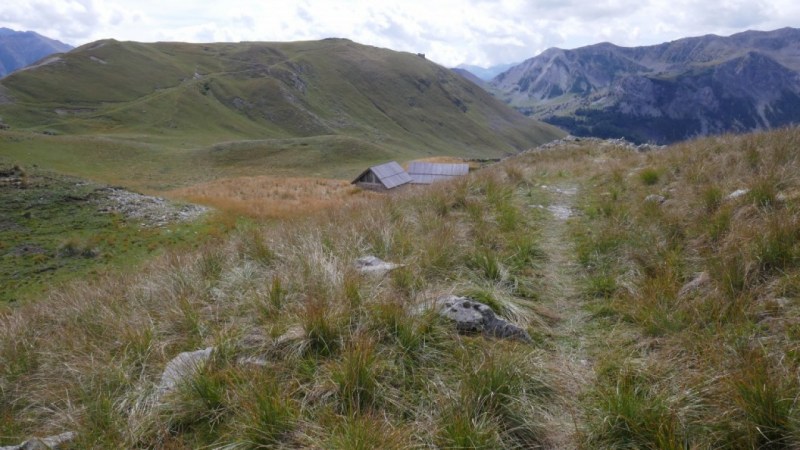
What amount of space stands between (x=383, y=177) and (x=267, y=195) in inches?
477

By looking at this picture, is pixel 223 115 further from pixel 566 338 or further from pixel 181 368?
pixel 566 338

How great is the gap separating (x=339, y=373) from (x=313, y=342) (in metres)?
0.74

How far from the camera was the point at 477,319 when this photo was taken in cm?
458

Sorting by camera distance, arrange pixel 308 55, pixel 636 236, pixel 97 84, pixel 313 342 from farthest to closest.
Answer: pixel 308 55 → pixel 97 84 → pixel 636 236 → pixel 313 342

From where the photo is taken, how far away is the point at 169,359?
4492 millimetres

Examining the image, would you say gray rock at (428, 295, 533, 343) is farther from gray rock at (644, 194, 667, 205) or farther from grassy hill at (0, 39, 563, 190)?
grassy hill at (0, 39, 563, 190)

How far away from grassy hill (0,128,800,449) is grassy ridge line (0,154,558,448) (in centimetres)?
2

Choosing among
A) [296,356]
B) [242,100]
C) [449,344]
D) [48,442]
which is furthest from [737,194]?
[242,100]

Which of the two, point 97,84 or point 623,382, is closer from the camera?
point 623,382

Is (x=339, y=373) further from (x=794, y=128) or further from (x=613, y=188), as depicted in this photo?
(x=794, y=128)

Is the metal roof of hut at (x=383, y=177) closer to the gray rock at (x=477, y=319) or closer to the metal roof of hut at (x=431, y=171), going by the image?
the metal roof of hut at (x=431, y=171)

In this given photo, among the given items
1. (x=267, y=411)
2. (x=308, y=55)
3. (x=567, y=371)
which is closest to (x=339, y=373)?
(x=267, y=411)

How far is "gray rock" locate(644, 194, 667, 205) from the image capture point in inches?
332

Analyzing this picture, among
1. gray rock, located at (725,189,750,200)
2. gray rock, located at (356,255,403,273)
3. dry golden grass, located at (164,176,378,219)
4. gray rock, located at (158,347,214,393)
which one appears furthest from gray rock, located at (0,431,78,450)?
dry golden grass, located at (164,176,378,219)
